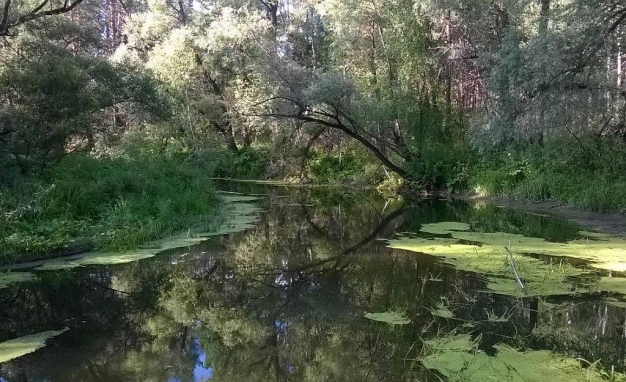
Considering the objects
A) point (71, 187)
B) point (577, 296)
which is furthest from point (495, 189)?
point (71, 187)

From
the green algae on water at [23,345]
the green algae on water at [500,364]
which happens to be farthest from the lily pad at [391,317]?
the green algae on water at [23,345]

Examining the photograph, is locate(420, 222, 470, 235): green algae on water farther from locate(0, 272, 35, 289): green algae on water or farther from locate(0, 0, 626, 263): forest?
locate(0, 272, 35, 289): green algae on water

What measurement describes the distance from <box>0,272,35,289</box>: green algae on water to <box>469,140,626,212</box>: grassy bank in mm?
11777

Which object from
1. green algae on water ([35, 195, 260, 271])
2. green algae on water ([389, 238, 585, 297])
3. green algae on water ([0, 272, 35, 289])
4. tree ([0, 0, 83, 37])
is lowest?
green algae on water ([389, 238, 585, 297])

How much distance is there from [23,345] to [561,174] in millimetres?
A: 14246

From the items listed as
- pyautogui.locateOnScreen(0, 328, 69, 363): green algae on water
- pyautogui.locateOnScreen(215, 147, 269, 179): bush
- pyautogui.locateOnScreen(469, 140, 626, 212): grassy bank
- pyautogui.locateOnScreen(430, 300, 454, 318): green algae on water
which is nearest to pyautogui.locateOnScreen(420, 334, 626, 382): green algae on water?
pyautogui.locateOnScreen(430, 300, 454, 318): green algae on water

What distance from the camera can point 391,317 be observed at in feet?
17.9

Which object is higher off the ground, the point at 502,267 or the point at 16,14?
the point at 16,14

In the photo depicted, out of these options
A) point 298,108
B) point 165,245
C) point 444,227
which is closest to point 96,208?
point 165,245

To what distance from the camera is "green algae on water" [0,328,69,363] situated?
14.7 ft

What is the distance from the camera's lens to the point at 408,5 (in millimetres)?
20031

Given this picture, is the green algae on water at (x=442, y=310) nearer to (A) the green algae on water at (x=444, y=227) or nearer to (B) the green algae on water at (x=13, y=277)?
(A) the green algae on water at (x=444, y=227)

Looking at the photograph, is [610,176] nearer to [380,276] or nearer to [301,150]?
[380,276]

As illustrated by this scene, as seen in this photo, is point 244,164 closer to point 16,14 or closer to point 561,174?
point 561,174
